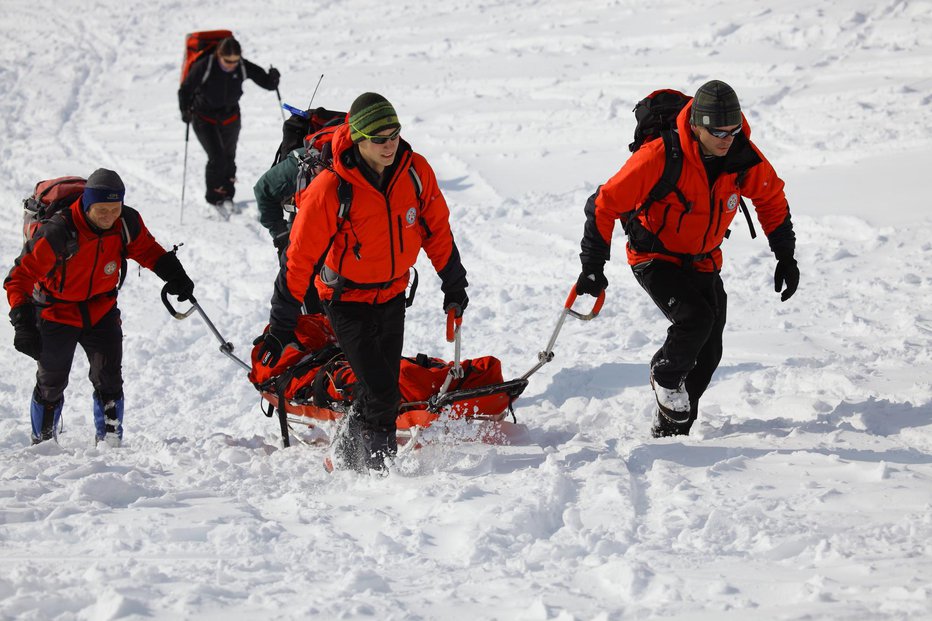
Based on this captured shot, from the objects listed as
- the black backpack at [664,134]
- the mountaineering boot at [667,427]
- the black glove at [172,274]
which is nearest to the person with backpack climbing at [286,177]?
the black glove at [172,274]

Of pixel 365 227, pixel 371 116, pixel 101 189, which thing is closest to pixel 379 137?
pixel 371 116

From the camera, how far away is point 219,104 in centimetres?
1116

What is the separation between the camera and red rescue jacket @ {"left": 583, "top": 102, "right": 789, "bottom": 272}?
5.12 meters

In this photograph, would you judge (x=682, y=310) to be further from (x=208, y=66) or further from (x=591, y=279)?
(x=208, y=66)

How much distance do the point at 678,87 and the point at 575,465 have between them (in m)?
8.85

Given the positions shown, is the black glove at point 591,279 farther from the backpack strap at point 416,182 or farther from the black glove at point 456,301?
the backpack strap at point 416,182

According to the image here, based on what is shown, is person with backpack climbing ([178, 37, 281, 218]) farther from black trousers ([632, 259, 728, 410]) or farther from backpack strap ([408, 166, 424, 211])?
black trousers ([632, 259, 728, 410])

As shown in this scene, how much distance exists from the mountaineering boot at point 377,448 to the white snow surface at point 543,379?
0.14 metres

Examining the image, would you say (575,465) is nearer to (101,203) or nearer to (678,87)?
(101,203)

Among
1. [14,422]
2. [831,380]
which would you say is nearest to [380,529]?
[831,380]

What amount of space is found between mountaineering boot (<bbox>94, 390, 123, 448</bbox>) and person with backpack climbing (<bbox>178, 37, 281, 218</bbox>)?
5.05 meters

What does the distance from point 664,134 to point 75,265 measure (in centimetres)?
364

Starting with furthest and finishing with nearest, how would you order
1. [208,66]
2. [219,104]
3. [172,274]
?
[219,104]
[208,66]
[172,274]

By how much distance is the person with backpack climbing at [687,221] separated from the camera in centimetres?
510
